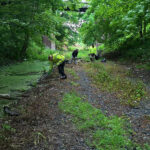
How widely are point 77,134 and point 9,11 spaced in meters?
7.25

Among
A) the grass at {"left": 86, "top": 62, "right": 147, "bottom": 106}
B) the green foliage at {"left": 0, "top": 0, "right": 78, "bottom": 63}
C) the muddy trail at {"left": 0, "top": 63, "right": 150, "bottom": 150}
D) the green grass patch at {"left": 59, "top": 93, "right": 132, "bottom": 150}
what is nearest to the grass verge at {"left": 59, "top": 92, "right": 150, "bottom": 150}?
the green grass patch at {"left": 59, "top": 93, "right": 132, "bottom": 150}

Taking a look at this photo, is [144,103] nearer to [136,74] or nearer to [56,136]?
[56,136]

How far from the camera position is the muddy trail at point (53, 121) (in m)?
4.16

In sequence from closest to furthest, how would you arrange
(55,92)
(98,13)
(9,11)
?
(55,92)
(9,11)
(98,13)

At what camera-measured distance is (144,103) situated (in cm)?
679

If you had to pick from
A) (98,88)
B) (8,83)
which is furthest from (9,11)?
(98,88)

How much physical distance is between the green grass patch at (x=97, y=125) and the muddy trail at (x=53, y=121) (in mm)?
211

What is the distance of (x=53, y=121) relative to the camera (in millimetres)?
5180

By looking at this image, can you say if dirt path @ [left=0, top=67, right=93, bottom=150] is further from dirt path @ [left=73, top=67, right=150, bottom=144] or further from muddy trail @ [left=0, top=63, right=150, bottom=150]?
dirt path @ [left=73, top=67, right=150, bottom=144]

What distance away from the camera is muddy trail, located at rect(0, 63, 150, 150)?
416cm

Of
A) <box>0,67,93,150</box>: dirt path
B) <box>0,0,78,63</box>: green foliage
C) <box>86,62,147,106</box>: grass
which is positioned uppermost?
<box>0,0,78,63</box>: green foliage

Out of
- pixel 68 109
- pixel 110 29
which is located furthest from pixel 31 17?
pixel 110 29

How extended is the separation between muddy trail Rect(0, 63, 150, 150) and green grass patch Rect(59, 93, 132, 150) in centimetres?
21

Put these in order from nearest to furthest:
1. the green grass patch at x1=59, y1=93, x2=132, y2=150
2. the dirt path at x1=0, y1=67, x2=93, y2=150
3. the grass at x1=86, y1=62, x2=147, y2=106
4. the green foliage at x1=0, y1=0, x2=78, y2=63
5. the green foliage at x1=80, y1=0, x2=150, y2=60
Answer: the dirt path at x1=0, y1=67, x2=93, y2=150 < the green grass patch at x1=59, y1=93, x2=132, y2=150 < the grass at x1=86, y1=62, x2=147, y2=106 < the green foliage at x1=0, y1=0, x2=78, y2=63 < the green foliage at x1=80, y1=0, x2=150, y2=60
